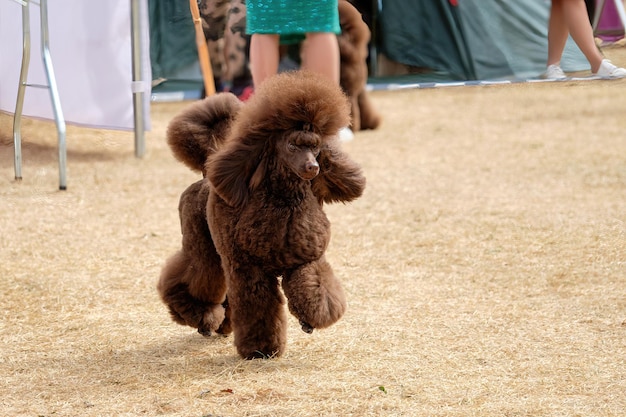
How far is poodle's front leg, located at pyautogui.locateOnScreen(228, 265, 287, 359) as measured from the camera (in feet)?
9.98

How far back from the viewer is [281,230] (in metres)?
2.97

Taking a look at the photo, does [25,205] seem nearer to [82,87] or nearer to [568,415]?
[82,87]

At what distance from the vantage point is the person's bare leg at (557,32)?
4863 mm

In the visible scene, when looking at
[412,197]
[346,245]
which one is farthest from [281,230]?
[412,197]

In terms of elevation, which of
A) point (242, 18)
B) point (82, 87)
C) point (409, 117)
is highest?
point (242, 18)

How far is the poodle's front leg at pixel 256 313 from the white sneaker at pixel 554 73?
2272 millimetres

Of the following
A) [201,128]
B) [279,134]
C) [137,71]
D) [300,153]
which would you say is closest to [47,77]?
[137,71]

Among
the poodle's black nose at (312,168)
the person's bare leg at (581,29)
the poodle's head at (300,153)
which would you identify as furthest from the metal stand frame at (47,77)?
the poodle's black nose at (312,168)

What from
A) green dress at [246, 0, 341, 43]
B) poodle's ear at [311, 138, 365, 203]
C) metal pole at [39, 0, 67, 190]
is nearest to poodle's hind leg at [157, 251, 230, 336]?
poodle's ear at [311, 138, 365, 203]

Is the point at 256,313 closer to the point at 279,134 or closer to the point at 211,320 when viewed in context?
the point at 211,320

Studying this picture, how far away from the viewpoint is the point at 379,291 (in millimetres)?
4184

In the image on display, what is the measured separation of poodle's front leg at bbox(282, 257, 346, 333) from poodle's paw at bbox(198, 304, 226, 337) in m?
0.42

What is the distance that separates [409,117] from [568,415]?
22.8ft

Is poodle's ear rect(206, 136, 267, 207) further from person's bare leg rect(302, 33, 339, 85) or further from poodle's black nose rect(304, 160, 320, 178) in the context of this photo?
person's bare leg rect(302, 33, 339, 85)
